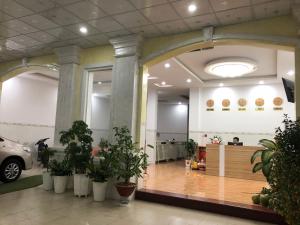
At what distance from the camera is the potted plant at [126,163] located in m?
4.57

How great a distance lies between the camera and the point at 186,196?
15.7 ft

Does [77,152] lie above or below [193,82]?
below

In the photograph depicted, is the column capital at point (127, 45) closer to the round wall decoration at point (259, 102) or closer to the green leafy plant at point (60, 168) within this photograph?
the green leafy plant at point (60, 168)

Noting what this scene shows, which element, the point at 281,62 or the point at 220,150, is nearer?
the point at 281,62

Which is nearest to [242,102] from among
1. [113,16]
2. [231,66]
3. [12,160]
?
[231,66]

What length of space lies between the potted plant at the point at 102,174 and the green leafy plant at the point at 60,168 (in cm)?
77

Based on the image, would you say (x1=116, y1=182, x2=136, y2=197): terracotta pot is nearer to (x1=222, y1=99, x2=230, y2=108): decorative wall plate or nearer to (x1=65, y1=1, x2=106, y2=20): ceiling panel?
(x1=65, y1=1, x2=106, y2=20): ceiling panel

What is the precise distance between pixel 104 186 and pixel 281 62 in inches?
212

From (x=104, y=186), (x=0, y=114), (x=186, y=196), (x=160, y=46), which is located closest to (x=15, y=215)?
(x=104, y=186)

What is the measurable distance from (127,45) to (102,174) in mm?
2689

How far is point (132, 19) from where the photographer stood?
455cm

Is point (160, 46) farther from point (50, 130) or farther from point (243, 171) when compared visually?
point (50, 130)

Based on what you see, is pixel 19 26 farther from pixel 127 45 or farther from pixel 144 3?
pixel 144 3

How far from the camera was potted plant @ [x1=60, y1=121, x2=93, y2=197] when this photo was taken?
5.04 metres
